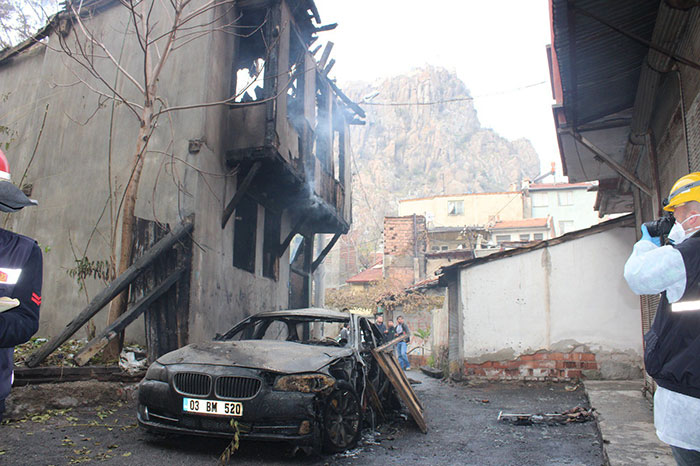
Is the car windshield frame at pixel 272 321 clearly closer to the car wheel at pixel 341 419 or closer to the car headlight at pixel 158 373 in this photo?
the car wheel at pixel 341 419

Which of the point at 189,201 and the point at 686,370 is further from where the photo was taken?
the point at 189,201

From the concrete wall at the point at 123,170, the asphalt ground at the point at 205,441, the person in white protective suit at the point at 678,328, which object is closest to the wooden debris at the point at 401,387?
the asphalt ground at the point at 205,441

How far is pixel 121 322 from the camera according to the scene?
6711 millimetres

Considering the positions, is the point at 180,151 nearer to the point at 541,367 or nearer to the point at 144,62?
the point at 144,62

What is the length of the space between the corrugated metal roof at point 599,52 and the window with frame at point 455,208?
49072mm

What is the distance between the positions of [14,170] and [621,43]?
1122 centimetres

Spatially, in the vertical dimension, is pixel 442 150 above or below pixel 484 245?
above

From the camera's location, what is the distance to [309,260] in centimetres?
1463

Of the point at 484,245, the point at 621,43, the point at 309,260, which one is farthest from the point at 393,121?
the point at 621,43

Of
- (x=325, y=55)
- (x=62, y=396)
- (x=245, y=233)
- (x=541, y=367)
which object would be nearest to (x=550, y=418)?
(x=541, y=367)

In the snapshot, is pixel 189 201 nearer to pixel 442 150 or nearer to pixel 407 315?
pixel 407 315

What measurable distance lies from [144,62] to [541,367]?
31.2 ft

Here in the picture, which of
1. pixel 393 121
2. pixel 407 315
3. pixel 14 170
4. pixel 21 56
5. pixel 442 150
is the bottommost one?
pixel 407 315

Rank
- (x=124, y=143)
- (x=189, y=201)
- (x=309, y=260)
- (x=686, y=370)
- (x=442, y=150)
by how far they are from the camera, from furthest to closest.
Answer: (x=442, y=150) → (x=309, y=260) → (x=124, y=143) → (x=189, y=201) → (x=686, y=370)
